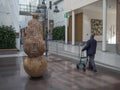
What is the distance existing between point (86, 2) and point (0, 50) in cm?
873

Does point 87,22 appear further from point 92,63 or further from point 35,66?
point 35,66

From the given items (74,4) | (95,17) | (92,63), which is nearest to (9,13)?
(74,4)

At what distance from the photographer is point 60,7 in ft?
101

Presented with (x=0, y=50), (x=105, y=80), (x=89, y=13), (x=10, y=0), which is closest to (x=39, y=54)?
(x=105, y=80)

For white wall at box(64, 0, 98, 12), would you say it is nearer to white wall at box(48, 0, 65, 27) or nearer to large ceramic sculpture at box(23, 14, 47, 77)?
white wall at box(48, 0, 65, 27)

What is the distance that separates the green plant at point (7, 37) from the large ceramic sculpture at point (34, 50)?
10.4 metres

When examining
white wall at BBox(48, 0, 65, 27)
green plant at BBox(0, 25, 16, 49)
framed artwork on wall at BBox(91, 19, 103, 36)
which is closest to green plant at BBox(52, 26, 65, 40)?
white wall at BBox(48, 0, 65, 27)

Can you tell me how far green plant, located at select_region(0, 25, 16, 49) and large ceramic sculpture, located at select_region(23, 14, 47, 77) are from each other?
34.2ft

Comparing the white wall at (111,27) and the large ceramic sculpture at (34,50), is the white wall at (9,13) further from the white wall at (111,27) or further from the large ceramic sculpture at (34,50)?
the large ceramic sculpture at (34,50)

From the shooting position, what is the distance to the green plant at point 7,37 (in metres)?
16.9

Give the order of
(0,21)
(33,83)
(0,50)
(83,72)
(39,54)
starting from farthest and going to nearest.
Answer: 1. (0,21)
2. (0,50)
3. (83,72)
4. (39,54)
5. (33,83)

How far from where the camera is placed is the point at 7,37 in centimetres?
1706

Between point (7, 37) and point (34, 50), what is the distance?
10.8m

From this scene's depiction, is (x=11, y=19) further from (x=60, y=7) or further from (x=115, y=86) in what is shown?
(x=115, y=86)
